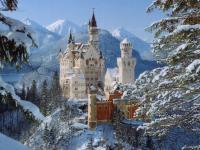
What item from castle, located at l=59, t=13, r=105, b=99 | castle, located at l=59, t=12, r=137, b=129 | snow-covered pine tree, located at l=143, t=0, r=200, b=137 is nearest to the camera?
snow-covered pine tree, located at l=143, t=0, r=200, b=137

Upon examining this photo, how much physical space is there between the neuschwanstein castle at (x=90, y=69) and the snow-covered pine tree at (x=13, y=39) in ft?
279

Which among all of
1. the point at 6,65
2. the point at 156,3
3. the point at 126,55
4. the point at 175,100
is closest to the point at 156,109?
the point at 175,100

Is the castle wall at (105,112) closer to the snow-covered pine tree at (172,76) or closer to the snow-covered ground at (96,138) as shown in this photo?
the snow-covered ground at (96,138)

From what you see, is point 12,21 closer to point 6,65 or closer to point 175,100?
point 6,65

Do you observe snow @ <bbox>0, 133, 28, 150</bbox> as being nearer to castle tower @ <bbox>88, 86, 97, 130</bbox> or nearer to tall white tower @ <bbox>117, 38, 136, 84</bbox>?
castle tower @ <bbox>88, 86, 97, 130</bbox>

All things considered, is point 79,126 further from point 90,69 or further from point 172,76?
point 172,76

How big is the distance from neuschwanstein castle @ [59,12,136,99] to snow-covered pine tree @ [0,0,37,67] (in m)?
84.9

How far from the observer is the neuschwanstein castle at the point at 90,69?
311 feet

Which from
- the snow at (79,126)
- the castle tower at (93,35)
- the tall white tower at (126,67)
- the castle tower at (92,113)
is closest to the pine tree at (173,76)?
the castle tower at (92,113)

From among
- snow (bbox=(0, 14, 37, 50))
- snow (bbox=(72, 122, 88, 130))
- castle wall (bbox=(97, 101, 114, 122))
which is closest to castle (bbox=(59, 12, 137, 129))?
castle wall (bbox=(97, 101, 114, 122))

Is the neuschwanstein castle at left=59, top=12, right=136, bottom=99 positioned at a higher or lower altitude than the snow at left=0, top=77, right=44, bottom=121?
higher

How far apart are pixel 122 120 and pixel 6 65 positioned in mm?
66461

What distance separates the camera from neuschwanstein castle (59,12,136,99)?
94.8 m

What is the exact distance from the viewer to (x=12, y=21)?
7.66 metres
